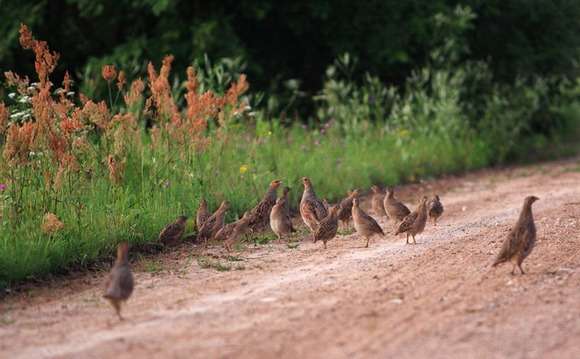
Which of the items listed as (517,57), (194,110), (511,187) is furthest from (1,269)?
(517,57)

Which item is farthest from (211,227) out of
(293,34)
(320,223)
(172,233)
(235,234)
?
(293,34)

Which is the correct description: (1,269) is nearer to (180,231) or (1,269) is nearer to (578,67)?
(180,231)

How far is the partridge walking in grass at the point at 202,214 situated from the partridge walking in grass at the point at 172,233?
467 mm

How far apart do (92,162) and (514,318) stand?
19.0 ft

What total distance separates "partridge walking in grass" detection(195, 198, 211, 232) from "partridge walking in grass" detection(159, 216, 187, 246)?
1.53ft

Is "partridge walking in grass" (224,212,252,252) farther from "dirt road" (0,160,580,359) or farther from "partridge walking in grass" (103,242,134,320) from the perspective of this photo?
"partridge walking in grass" (103,242,134,320)

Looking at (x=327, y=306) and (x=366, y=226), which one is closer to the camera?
(x=327, y=306)

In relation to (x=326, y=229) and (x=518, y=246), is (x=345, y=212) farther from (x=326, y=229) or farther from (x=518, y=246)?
(x=518, y=246)

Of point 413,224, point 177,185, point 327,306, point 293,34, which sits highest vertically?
point 293,34

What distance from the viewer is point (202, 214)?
39.6ft

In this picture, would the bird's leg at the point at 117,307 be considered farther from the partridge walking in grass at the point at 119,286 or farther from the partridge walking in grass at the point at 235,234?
the partridge walking in grass at the point at 235,234

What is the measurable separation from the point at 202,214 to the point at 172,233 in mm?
796

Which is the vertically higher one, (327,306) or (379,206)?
(379,206)

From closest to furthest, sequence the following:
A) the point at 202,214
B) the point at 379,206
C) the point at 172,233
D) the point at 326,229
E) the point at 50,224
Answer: the point at 50,224 < the point at 172,233 < the point at 326,229 < the point at 202,214 < the point at 379,206
